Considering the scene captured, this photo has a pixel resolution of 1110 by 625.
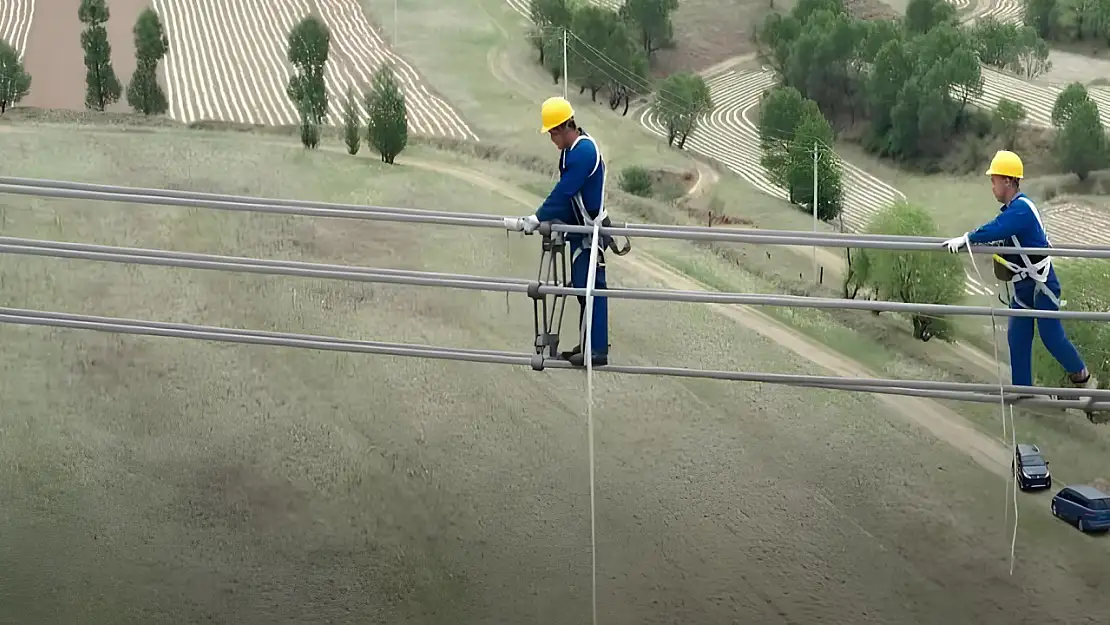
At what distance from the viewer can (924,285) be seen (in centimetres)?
1079

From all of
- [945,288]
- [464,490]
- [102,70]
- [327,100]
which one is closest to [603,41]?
[327,100]

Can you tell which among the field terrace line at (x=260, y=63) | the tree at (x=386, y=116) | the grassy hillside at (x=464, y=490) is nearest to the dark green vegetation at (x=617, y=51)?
the field terrace line at (x=260, y=63)

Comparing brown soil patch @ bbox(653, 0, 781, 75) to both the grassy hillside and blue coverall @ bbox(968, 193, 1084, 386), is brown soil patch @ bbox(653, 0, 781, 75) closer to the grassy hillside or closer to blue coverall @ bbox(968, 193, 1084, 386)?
the grassy hillside

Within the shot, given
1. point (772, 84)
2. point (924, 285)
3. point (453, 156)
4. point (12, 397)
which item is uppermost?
point (772, 84)

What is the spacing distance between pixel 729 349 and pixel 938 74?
18.8 feet

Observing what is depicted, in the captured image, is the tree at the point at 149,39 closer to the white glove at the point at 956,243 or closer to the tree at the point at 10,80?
the tree at the point at 10,80

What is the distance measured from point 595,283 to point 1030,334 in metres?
2.11

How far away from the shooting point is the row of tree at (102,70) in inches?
545

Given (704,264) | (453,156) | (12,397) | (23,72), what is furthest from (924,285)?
(23,72)

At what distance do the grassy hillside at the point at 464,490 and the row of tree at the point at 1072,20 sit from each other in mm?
7347

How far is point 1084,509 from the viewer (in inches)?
304

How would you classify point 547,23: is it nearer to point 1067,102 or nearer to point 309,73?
point 309,73

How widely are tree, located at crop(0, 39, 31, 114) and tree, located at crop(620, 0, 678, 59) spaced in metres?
7.34

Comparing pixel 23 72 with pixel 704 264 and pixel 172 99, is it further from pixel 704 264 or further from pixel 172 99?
pixel 704 264
